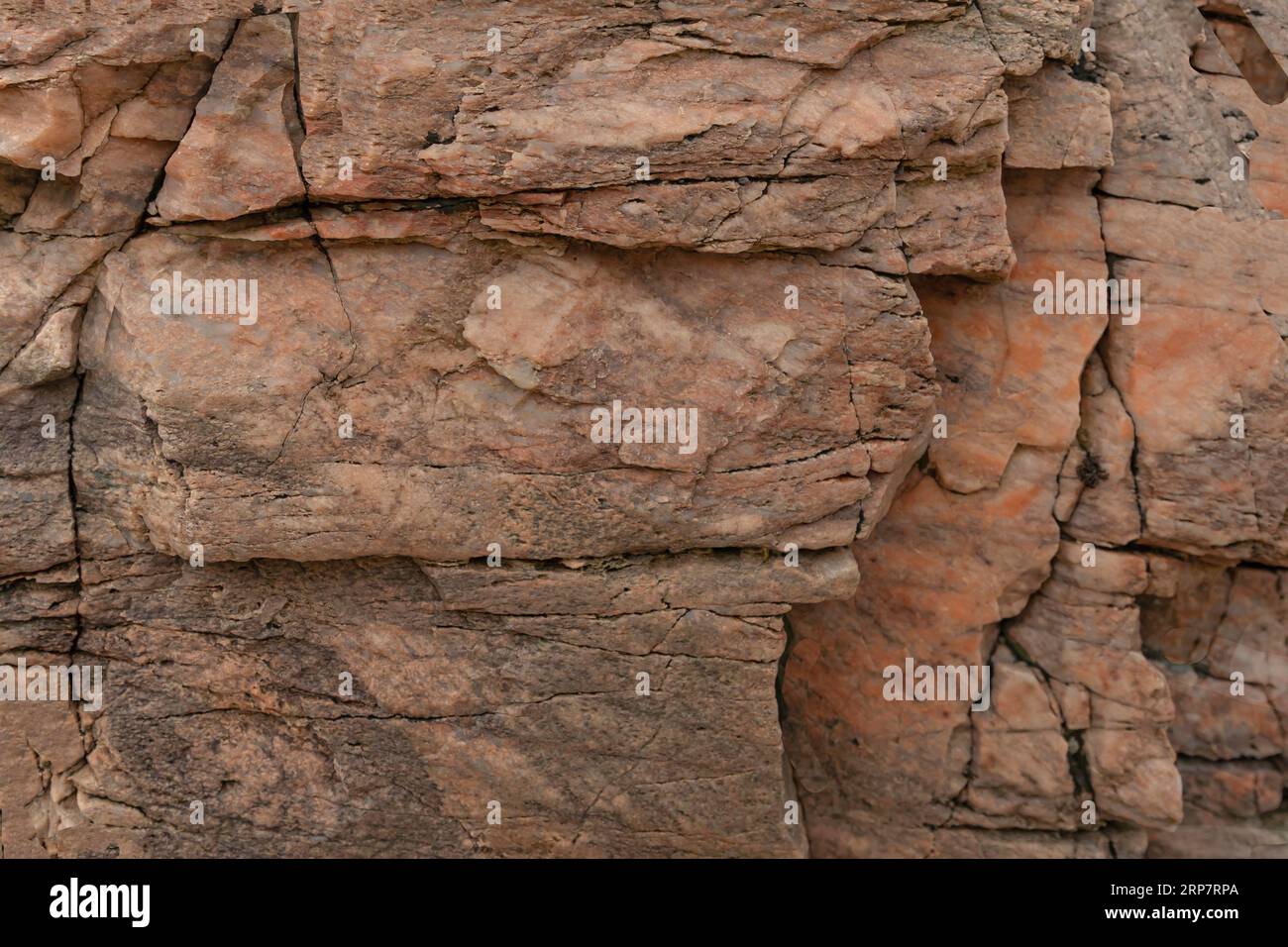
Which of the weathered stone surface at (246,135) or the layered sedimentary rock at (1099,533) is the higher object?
the weathered stone surface at (246,135)

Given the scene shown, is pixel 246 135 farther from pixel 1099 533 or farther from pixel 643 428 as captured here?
pixel 1099 533

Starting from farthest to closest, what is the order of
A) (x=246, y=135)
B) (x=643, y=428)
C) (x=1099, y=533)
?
(x=1099, y=533) < (x=643, y=428) < (x=246, y=135)

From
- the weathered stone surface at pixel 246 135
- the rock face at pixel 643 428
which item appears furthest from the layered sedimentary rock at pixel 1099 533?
the weathered stone surface at pixel 246 135

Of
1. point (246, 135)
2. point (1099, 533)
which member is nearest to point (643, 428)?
point (246, 135)

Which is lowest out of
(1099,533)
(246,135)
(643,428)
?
(1099,533)

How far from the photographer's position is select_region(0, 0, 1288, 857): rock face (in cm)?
564

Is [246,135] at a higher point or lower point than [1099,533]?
higher

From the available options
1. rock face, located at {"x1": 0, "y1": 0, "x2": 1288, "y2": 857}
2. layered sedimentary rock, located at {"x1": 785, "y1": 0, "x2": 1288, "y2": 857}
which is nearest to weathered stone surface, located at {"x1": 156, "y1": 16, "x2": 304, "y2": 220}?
rock face, located at {"x1": 0, "y1": 0, "x2": 1288, "y2": 857}

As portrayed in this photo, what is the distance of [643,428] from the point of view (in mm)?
6035

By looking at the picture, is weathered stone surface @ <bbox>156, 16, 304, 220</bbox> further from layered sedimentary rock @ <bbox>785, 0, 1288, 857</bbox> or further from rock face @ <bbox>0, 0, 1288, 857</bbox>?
layered sedimentary rock @ <bbox>785, 0, 1288, 857</bbox>

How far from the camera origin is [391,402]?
606 centimetres

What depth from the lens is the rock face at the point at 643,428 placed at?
5645mm

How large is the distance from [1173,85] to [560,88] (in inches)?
135

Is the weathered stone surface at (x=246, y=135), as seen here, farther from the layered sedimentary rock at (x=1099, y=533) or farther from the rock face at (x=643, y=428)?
the layered sedimentary rock at (x=1099, y=533)
